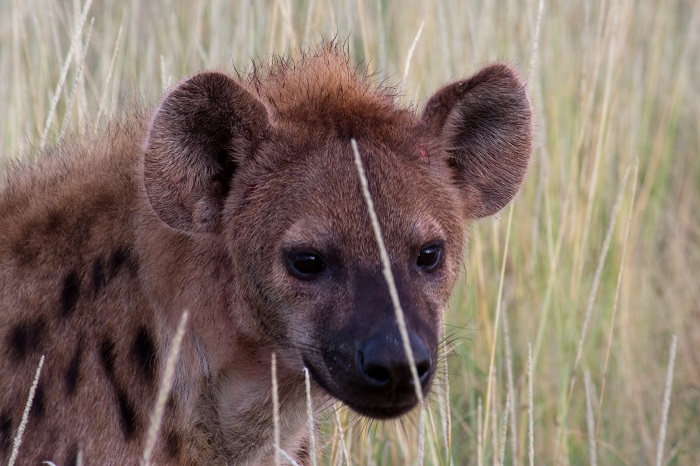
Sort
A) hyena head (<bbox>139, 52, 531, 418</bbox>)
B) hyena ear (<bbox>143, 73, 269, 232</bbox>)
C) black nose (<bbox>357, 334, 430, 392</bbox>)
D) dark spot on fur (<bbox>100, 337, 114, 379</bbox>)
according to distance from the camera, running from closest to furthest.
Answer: black nose (<bbox>357, 334, 430, 392</bbox>)
hyena head (<bbox>139, 52, 531, 418</bbox>)
hyena ear (<bbox>143, 73, 269, 232</bbox>)
dark spot on fur (<bbox>100, 337, 114, 379</bbox>)

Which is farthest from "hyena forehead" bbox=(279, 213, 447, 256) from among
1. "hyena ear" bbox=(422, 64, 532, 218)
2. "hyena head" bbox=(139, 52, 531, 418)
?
"hyena ear" bbox=(422, 64, 532, 218)

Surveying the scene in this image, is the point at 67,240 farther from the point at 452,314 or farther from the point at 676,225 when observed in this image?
the point at 676,225

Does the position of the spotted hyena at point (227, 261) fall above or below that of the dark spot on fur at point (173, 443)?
above

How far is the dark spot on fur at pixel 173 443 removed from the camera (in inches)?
109

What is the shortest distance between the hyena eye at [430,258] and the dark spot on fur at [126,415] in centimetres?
77

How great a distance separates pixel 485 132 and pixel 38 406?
133 cm

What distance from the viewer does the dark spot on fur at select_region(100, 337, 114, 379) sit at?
276cm

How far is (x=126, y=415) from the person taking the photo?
8.98 ft

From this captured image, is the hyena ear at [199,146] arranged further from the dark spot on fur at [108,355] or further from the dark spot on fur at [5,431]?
the dark spot on fur at [5,431]

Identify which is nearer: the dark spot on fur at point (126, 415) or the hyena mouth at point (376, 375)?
the hyena mouth at point (376, 375)

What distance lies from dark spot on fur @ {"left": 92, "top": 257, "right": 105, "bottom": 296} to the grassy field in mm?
823

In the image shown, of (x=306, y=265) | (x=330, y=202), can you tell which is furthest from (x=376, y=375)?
(x=330, y=202)

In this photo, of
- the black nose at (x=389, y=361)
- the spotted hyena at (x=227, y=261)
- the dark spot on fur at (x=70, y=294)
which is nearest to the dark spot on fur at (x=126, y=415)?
the spotted hyena at (x=227, y=261)

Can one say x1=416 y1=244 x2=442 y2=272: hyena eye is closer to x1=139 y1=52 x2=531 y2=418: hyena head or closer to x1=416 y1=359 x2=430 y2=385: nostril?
x1=139 y1=52 x2=531 y2=418: hyena head
